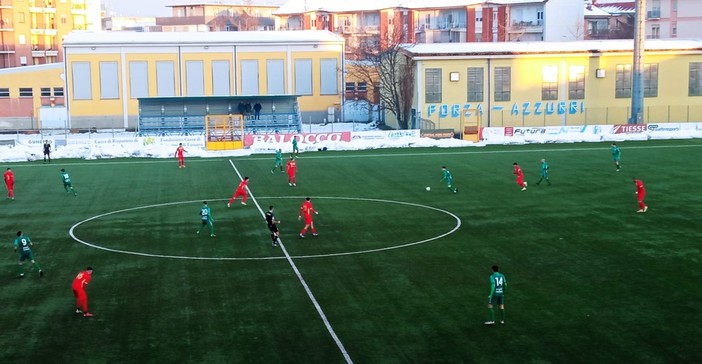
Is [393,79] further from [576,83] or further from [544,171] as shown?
[544,171]

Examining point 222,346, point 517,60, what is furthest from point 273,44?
point 222,346

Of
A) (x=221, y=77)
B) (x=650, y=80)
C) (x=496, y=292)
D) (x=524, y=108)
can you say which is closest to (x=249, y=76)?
(x=221, y=77)

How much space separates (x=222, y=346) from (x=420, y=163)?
126ft

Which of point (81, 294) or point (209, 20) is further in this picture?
point (209, 20)

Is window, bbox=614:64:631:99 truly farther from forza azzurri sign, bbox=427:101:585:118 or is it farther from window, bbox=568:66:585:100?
forza azzurri sign, bbox=427:101:585:118

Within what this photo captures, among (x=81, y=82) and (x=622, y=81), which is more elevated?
(x=81, y=82)

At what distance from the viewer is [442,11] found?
5256 inches

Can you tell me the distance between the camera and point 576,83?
8112cm

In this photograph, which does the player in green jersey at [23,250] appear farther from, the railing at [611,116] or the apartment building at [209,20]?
the apartment building at [209,20]

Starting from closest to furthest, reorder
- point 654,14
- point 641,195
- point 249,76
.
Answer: point 641,195 < point 249,76 < point 654,14

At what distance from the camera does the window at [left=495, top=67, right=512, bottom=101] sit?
261 feet

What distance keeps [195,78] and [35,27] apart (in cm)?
5511

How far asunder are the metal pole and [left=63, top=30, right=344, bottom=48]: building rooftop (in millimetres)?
30744

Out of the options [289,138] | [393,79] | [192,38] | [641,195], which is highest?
[192,38]
